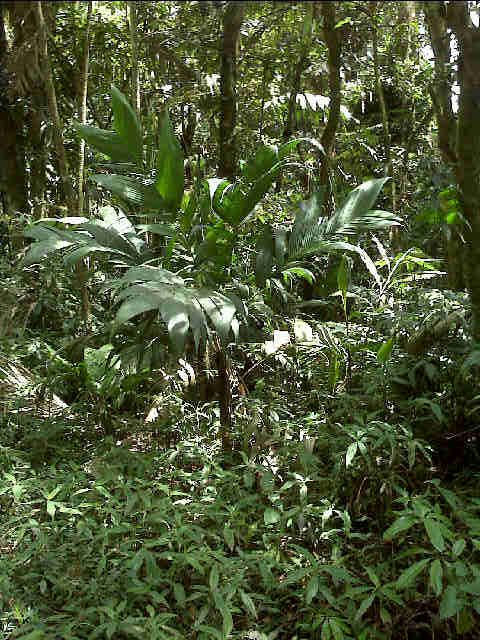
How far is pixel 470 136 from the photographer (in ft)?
8.57

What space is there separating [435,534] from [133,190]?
186 cm

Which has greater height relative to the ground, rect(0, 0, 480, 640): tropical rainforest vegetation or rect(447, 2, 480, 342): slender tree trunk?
rect(447, 2, 480, 342): slender tree trunk

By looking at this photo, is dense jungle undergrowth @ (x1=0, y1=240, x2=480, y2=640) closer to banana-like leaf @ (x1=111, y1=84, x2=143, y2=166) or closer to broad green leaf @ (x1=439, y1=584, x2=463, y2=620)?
broad green leaf @ (x1=439, y1=584, x2=463, y2=620)

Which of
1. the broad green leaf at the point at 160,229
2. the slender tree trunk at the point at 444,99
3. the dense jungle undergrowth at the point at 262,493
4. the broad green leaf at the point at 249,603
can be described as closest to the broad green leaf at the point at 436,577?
the dense jungle undergrowth at the point at 262,493

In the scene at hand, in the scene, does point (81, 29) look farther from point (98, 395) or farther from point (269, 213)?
point (98, 395)

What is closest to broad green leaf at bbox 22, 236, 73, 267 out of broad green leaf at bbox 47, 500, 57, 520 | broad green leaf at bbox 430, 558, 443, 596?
broad green leaf at bbox 47, 500, 57, 520

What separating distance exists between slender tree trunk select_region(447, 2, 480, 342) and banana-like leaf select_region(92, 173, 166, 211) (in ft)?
4.23

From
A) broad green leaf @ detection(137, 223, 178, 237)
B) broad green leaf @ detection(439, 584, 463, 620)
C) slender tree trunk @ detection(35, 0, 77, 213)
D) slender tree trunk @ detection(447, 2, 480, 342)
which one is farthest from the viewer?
slender tree trunk @ detection(35, 0, 77, 213)

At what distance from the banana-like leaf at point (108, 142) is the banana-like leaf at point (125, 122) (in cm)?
2

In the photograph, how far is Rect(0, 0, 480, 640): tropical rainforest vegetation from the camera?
6.81 feet

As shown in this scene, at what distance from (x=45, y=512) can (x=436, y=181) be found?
315 cm

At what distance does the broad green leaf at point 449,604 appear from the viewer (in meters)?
1.80

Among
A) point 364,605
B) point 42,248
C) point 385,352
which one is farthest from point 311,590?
point 42,248

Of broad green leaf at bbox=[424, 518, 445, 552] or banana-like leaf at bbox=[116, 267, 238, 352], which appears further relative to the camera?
banana-like leaf at bbox=[116, 267, 238, 352]
